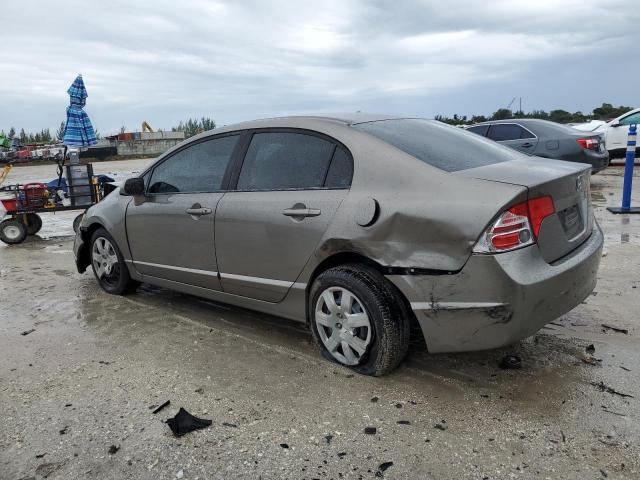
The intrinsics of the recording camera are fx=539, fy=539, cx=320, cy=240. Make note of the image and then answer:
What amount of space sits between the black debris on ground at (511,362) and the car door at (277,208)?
1397 millimetres

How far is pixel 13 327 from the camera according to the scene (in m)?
4.44

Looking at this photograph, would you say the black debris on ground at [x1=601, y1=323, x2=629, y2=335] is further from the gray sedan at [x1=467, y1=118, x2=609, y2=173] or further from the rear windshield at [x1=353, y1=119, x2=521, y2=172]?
the gray sedan at [x1=467, y1=118, x2=609, y2=173]

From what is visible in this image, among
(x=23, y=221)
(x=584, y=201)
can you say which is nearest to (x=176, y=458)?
(x=584, y=201)

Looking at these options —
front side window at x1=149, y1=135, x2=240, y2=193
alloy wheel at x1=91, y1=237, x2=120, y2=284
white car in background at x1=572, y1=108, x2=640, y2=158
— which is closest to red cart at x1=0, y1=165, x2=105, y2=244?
alloy wheel at x1=91, y1=237, x2=120, y2=284

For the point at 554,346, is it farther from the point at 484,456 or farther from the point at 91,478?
the point at 91,478

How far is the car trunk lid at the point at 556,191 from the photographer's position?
2.85 meters

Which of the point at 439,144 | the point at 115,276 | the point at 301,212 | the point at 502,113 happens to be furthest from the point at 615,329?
the point at 502,113

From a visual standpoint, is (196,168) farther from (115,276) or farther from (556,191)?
(556,191)

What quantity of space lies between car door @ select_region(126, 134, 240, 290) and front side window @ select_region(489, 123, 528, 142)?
8046 millimetres

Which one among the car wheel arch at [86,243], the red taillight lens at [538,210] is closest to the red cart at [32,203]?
the car wheel arch at [86,243]

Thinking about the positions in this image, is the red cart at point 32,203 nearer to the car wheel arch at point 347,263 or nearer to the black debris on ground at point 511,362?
the car wheel arch at point 347,263

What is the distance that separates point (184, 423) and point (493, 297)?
5.69 feet

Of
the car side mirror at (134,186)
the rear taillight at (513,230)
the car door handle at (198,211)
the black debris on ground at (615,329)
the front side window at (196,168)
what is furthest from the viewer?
the car side mirror at (134,186)

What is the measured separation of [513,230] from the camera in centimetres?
271
